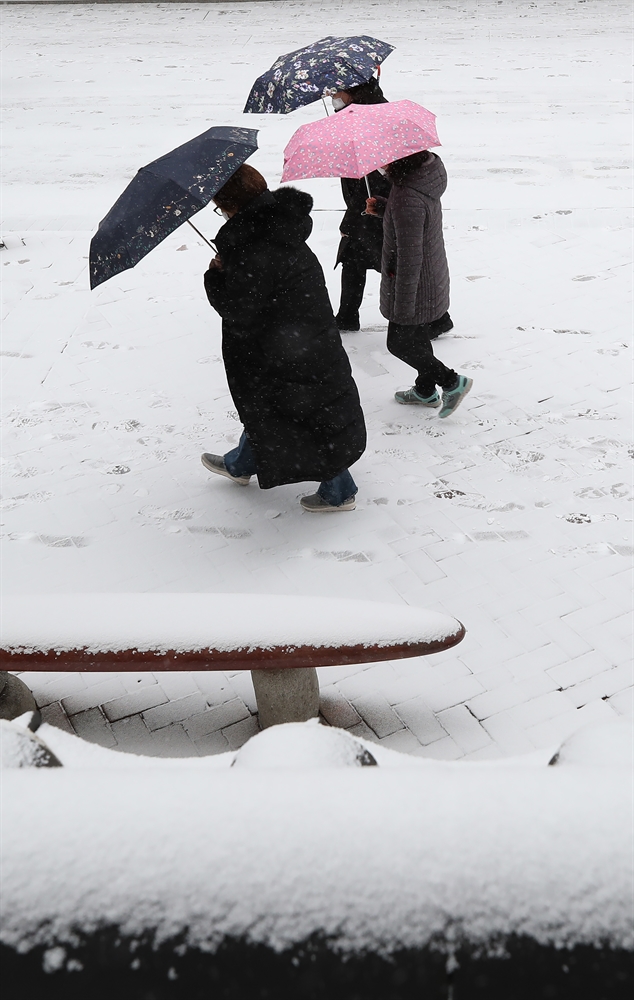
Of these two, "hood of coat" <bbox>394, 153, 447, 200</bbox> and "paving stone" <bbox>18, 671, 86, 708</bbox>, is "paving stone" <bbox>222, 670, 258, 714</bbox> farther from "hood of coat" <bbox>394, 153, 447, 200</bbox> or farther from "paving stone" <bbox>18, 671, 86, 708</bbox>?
"hood of coat" <bbox>394, 153, 447, 200</bbox>

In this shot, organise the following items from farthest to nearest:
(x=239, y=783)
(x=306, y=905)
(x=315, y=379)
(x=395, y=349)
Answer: (x=395, y=349)
(x=315, y=379)
(x=239, y=783)
(x=306, y=905)

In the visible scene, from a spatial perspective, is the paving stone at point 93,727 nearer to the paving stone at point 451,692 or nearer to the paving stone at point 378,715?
the paving stone at point 378,715

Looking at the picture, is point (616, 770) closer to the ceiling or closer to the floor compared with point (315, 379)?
closer to the ceiling

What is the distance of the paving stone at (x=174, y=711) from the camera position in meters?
2.89

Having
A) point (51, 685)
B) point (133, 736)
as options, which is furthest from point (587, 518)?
point (51, 685)

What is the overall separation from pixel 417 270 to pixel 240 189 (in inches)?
47.9

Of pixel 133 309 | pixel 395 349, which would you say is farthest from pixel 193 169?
pixel 133 309

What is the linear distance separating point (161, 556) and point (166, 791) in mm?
3068

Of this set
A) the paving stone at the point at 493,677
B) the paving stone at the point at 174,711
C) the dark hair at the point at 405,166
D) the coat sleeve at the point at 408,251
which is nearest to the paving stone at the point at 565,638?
the paving stone at the point at 493,677

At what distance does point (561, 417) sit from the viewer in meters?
4.47

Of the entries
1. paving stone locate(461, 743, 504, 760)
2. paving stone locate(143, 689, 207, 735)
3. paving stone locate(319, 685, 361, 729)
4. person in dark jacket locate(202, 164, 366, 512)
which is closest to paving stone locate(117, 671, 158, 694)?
paving stone locate(143, 689, 207, 735)

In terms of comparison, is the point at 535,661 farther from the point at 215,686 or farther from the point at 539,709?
the point at 215,686

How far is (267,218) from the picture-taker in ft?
10.2

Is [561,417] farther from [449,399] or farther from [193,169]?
[193,169]
